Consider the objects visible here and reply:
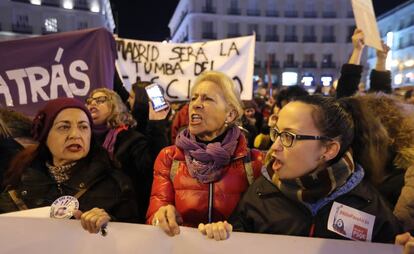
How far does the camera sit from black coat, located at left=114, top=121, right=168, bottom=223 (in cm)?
307

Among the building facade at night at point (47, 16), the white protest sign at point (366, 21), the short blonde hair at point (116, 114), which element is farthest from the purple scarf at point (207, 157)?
the building facade at night at point (47, 16)

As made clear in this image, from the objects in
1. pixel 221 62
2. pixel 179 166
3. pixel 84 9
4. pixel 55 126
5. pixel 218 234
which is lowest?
pixel 218 234

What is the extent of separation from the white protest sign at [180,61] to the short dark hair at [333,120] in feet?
11.3

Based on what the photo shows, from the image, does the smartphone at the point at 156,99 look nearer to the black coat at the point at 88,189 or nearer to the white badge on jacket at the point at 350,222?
the black coat at the point at 88,189

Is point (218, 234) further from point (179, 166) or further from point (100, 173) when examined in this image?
point (100, 173)

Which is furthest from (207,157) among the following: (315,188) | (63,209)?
(63,209)

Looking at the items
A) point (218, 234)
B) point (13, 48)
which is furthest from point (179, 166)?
point (13, 48)

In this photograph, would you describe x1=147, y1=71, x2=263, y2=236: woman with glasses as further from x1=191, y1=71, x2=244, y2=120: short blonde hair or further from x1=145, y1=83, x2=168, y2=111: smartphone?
x1=145, y1=83, x2=168, y2=111: smartphone

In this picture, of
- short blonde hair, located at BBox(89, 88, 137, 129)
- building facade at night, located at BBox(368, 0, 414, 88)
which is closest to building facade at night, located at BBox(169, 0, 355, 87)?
building facade at night, located at BBox(368, 0, 414, 88)

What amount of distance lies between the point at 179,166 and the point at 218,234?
27.0 inches

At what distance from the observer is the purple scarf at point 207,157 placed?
2174 millimetres

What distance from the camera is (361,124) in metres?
2.02

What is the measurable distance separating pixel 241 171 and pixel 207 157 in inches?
8.4

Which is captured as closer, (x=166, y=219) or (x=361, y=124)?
(x=166, y=219)
